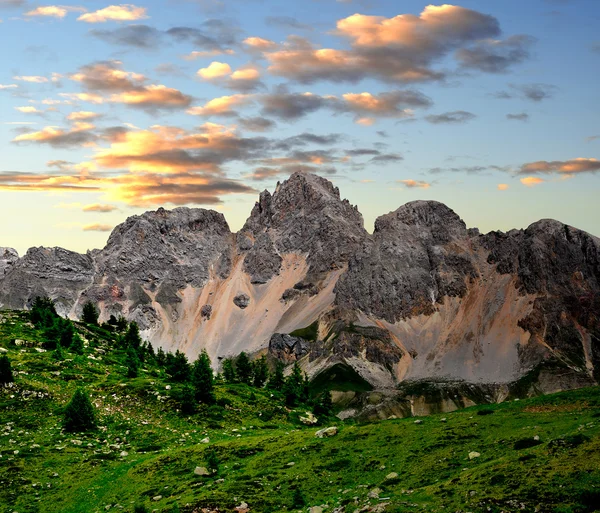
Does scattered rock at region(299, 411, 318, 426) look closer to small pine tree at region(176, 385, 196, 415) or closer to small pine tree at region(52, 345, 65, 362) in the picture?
small pine tree at region(176, 385, 196, 415)

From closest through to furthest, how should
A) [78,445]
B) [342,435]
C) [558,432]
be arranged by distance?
[558,432] → [342,435] → [78,445]

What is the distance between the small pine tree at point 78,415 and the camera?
70562 mm

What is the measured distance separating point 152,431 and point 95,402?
9.45m

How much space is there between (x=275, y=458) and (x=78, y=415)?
24.9 m

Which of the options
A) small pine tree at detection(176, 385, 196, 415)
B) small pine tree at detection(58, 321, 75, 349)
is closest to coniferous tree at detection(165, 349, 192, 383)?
small pine tree at detection(58, 321, 75, 349)

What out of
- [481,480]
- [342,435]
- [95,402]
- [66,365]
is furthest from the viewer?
[66,365]

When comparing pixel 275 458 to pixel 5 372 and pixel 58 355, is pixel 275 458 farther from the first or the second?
pixel 58 355

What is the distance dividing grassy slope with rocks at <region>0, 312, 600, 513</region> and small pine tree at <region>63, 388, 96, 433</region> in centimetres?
126

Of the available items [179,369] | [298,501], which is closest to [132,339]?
[179,369]

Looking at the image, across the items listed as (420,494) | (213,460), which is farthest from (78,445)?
(420,494)

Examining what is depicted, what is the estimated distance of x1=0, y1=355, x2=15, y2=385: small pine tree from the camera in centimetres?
7869

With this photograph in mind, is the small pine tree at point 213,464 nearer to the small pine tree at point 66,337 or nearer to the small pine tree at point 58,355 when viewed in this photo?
the small pine tree at point 58,355

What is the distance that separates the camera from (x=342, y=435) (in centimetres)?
5931

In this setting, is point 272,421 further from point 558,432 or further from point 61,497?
point 558,432
